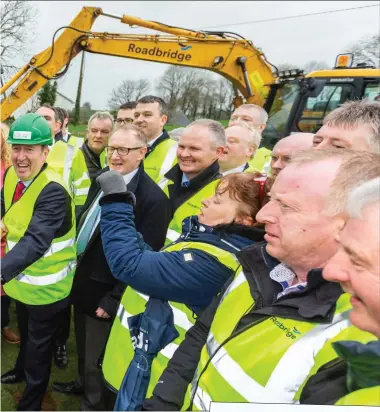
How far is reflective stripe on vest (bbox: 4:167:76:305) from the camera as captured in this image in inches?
79.5

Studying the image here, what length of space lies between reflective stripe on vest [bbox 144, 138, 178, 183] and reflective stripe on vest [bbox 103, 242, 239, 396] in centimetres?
144

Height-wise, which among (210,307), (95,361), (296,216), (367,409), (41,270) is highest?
(296,216)

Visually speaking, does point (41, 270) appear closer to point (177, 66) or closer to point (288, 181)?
point (288, 181)

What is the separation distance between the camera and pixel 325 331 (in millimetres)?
852

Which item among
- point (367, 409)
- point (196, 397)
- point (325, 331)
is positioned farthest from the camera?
point (196, 397)

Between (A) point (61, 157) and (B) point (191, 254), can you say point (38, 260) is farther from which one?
(A) point (61, 157)

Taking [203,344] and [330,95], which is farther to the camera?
[330,95]

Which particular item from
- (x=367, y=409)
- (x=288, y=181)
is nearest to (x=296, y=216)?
(x=288, y=181)

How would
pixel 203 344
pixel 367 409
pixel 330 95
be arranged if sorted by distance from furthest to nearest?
pixel 330 95, pixel 203 344, pixel 367 409

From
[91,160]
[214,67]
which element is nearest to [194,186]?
[91,160]

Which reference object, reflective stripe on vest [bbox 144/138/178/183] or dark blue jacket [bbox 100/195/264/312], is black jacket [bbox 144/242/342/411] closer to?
dark blue jacket [bbox 100/195/264/312]

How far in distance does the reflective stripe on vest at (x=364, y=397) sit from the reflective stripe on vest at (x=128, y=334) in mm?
577

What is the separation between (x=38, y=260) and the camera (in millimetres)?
2076

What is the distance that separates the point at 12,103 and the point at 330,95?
4.19 meters
